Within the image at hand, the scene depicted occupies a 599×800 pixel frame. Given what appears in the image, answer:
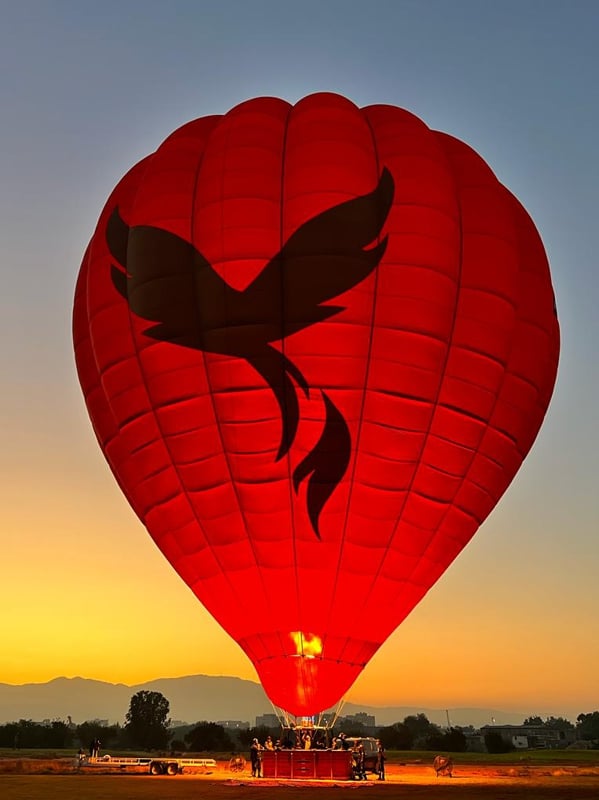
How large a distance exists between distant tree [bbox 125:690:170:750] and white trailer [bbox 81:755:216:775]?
56938 millimetres

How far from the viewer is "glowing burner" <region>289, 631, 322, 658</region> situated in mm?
17062

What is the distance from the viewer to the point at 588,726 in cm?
10925

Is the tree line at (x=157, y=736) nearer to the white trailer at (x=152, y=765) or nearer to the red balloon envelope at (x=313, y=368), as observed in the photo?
the white trailer at (x=152, y=765)

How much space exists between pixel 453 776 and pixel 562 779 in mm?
2575

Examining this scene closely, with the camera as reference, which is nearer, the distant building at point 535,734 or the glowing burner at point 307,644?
the glowing burner at point 307,644

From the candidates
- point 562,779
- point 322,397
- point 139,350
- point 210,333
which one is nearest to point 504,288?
point 322,397

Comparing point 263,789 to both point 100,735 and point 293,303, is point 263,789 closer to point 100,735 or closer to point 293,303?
point 293,303

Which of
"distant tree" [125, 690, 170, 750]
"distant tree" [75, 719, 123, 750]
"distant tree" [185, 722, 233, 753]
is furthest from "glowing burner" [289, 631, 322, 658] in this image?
"distant tree" [75, 719, 123, 750]

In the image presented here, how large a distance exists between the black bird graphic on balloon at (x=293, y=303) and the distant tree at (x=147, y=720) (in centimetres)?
6903

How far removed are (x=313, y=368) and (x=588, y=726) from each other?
4174 inches

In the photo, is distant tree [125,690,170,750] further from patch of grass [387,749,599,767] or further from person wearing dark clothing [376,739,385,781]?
person wearing dark clothing [376,739,385,781]

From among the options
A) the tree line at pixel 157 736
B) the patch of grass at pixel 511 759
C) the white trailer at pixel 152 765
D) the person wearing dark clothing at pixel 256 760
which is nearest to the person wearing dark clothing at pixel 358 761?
the person wearing dark clothing at pixel 256 760

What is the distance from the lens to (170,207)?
1766 centimetres

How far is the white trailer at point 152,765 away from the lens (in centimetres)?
2356
